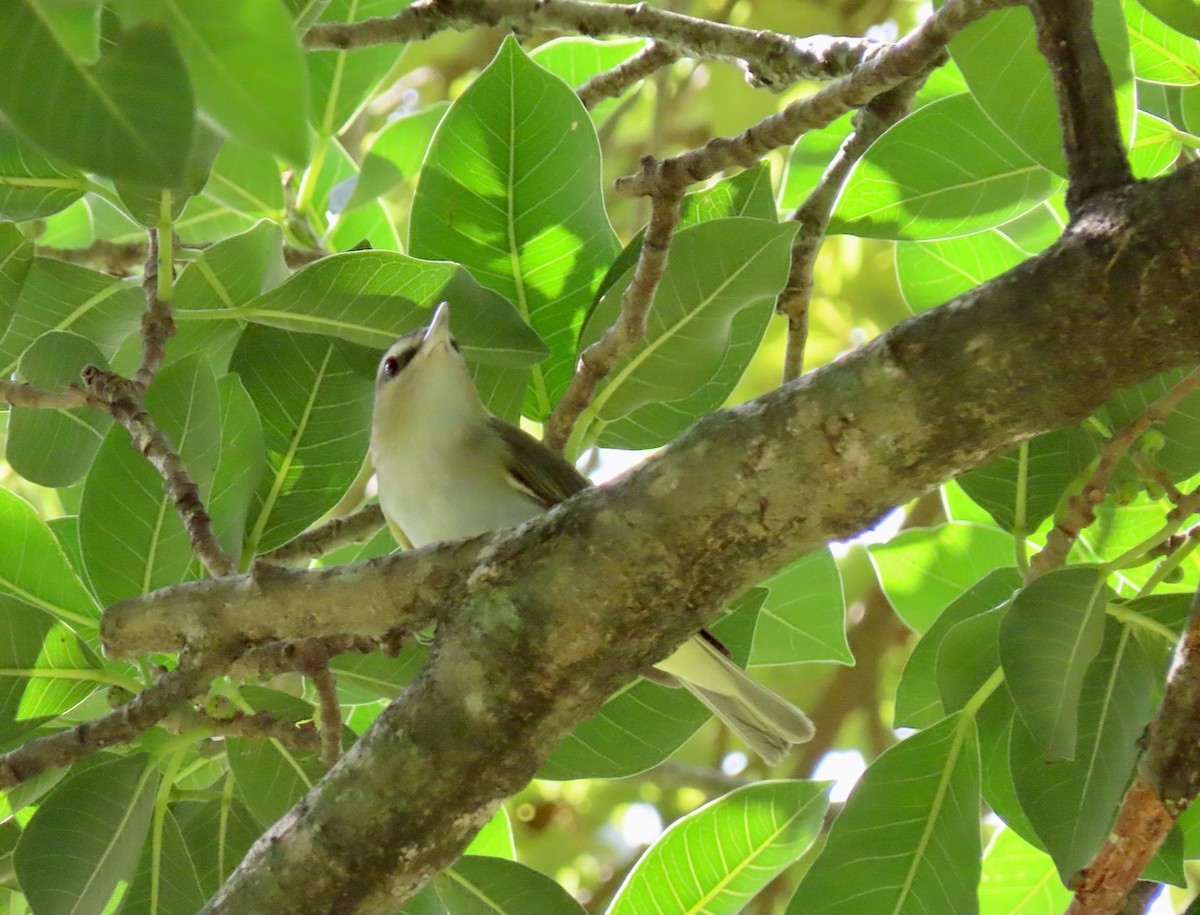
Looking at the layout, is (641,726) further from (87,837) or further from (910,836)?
(87,837)

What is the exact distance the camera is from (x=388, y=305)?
2.43m

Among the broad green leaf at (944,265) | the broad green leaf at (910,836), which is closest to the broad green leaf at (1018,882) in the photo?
the broad green leaf at (910,836)

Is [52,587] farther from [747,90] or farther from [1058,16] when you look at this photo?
[747,90]

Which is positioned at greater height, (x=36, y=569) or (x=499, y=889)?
(x=36, y=569)

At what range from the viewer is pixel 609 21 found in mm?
3096

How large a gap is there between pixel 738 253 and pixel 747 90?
7.02 feet

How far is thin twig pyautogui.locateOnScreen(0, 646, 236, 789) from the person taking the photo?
2.03 metres

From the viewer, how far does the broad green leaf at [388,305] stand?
2.37 metres

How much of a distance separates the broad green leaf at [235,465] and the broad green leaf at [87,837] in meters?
0.47

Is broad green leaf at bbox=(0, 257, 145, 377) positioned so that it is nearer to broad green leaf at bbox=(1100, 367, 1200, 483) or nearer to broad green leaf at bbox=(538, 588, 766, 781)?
broad green leaf at bbox=(538, 588, 766, 781)

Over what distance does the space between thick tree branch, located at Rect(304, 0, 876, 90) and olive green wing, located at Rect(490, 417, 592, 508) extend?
103cm

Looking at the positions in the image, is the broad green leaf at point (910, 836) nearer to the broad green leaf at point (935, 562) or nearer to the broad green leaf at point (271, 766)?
the broad green leaf at point (935, 562)

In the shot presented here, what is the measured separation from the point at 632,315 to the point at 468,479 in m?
1.15

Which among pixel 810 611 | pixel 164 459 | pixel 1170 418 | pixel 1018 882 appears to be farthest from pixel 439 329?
pixel 1018 882
